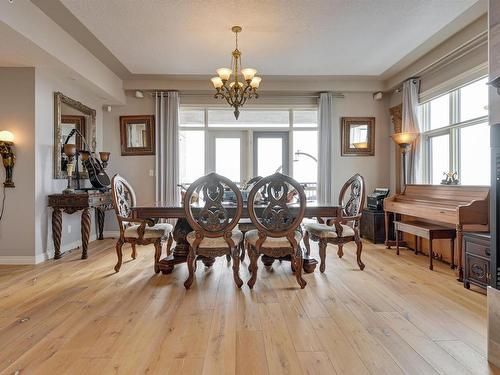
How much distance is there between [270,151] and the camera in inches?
227

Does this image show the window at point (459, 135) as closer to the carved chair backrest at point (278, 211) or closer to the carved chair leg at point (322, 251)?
the carved chair leg at point (322, 251)

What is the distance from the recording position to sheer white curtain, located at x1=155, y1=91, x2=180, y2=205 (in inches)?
210

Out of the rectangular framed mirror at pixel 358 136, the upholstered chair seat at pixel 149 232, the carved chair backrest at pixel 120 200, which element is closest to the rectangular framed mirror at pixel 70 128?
the carved chair backrest at pixel 120 200

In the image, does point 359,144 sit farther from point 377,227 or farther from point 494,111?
point 494,111

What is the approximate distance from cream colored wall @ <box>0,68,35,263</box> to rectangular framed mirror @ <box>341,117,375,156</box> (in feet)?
16.1

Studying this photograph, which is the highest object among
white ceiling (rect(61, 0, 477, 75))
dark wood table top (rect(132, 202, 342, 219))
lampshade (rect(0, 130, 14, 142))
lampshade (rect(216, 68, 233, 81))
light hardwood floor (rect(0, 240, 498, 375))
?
white ceiling (rect(61, 0, 477, 75))

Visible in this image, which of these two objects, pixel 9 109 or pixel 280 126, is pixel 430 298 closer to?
pixel 280 126

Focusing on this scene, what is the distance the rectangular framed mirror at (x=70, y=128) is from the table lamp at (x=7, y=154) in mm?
485

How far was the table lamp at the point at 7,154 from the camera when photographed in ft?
11.4

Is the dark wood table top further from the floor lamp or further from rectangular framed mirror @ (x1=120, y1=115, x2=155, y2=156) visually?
rectangular framed mirror @ (x1=120, y1=115, x2=155, y2=156)

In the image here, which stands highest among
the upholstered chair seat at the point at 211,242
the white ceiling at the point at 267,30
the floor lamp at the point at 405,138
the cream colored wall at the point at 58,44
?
the white ceiling at the point at 267,30

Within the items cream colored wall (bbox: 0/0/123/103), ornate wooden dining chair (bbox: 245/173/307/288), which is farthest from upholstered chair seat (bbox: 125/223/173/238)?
cream colored wall (bbox: 0/0/123/103)

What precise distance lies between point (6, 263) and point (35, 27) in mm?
2758

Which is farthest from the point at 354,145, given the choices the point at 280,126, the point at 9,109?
the point at 9,109
